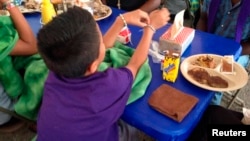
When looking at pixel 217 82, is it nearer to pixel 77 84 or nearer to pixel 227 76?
pixel 227 76

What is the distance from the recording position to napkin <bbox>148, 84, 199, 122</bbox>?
726 mm

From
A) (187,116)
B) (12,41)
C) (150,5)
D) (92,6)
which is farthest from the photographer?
(150,5)

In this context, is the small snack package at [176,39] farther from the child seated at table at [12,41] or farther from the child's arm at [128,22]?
the child seated at table at [12,41]

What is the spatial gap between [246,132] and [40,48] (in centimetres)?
71

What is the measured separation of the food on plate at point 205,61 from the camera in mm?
905

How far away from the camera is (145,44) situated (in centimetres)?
89

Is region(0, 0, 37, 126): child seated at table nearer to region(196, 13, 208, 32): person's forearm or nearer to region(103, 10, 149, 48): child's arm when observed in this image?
region(103, 10, 149, 48): child's arm

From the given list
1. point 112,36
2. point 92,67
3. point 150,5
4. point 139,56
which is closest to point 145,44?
point 139,56

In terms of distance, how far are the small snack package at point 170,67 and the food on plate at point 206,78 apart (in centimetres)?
7

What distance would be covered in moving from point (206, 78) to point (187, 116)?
7.6 inches

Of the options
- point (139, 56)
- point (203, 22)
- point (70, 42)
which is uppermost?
point (70, 42)

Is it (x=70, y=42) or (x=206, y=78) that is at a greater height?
(x=70, y=42)

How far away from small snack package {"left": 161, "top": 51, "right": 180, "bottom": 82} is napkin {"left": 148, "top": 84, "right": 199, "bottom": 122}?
4 centimetres

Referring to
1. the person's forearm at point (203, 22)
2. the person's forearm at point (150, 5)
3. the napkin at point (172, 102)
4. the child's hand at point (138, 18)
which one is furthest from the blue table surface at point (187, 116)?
the person's forearm at point (150, 5)
